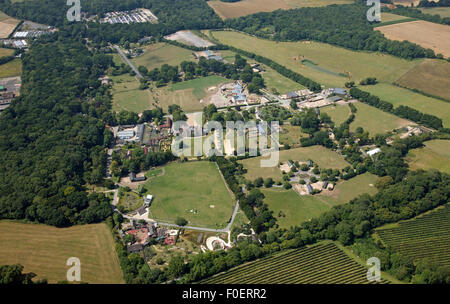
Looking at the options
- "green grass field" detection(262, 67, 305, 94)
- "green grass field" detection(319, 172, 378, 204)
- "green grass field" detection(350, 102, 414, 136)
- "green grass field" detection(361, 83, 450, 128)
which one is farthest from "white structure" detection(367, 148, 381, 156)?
"green grass field" detection(262, 67, 305, 94)

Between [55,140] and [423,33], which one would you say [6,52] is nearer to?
[55,140]

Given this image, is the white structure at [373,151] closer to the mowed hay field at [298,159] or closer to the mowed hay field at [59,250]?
the mowed hay field at [298,159]

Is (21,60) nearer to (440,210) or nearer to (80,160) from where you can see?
(80,160)

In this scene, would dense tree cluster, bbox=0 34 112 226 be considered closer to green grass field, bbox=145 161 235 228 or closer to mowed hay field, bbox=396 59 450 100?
green grass field, bbox=145 161 235 228

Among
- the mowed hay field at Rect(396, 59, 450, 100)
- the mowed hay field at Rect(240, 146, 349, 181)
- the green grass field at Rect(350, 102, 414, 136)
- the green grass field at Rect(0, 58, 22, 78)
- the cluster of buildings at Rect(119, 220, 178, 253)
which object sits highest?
the green grass field at Rect(0, 58, 22, 78)

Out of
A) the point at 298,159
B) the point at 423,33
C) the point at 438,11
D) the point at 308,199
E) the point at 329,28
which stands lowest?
the point at 308,199

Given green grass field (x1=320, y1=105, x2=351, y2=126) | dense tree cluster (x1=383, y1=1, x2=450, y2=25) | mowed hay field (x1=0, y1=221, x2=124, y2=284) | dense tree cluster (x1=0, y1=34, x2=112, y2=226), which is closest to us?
mowed hay field (x1=0, y1=221, x2=124, y2=284)

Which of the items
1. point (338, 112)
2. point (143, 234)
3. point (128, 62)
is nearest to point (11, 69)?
point (128, 62)
